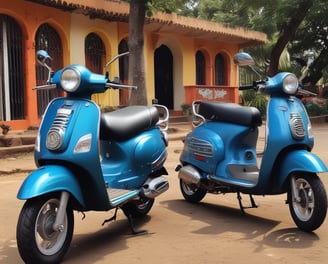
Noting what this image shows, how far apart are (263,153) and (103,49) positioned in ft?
36.3

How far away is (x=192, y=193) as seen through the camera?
559cm

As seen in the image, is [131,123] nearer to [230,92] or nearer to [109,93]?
[109,93]

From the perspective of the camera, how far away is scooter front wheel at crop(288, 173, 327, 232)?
13.2 feet

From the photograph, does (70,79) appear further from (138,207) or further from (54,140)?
(138,207)

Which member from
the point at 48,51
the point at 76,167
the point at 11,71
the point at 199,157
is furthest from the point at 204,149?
the point at 48,51

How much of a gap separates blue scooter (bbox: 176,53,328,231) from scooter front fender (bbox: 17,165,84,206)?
179cm

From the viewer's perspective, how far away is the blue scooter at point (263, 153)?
4188 mm

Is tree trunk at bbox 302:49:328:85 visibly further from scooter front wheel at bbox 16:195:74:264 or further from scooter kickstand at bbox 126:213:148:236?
scooter front wheel at bbox 16:195:74:264

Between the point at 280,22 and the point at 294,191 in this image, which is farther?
the point at 280,22

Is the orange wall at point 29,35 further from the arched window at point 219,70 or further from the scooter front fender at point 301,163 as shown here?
the arched window at point 219,70

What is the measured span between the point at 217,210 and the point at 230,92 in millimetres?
13415

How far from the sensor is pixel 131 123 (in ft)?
14.4

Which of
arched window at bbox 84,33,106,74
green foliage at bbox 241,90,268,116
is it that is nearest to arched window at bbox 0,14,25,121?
arched window at bbox 84,33,106,74

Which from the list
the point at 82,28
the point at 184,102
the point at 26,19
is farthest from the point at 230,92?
the point at 26,19
